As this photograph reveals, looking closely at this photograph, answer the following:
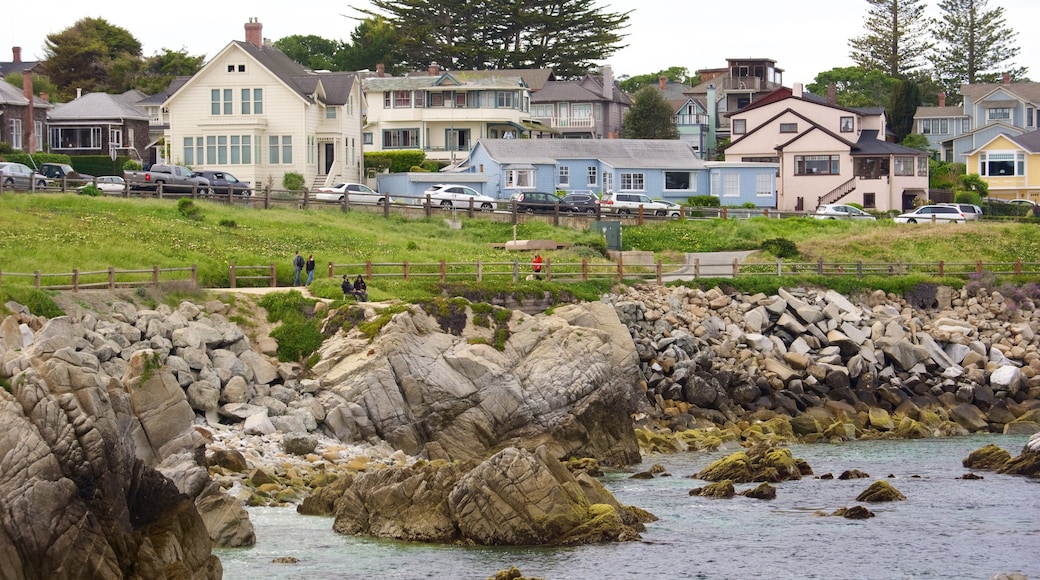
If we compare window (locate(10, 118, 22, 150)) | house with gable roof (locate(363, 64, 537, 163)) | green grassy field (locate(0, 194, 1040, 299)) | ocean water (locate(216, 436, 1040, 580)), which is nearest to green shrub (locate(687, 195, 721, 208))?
green grassy field (locate(0, 194, 1040, 299))

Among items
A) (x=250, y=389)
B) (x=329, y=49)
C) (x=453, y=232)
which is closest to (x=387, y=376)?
(x=250, y=389)

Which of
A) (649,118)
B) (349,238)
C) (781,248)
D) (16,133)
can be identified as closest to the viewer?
(349,238)

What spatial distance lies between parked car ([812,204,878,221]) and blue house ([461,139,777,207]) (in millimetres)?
8169

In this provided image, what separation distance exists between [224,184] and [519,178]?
20.6 m

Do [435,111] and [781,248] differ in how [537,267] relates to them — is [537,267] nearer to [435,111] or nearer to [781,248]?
[781,248]

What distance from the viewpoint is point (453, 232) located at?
64188 mm

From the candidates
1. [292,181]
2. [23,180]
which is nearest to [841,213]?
[292,181]

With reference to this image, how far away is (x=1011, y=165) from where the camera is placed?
98938mm

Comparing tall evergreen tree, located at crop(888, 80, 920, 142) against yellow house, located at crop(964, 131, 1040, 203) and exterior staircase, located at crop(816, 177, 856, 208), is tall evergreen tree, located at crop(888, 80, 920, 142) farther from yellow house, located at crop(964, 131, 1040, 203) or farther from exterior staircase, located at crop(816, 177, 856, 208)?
exterior staircase, located at crop(816, 177, 856, 208)

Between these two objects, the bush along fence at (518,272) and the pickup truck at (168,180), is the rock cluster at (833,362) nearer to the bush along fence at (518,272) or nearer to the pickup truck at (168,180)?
the bush along fence at (518,272)

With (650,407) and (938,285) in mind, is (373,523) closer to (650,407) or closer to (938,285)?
(650,407)

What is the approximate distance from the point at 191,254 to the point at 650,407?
50.8 ft

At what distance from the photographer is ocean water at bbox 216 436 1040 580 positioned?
27.5 metres

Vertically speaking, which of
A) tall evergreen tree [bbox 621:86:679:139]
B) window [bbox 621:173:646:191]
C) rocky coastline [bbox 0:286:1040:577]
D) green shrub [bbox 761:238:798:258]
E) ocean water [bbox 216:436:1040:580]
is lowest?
ocean water [bbox 216:436:1040:580]
